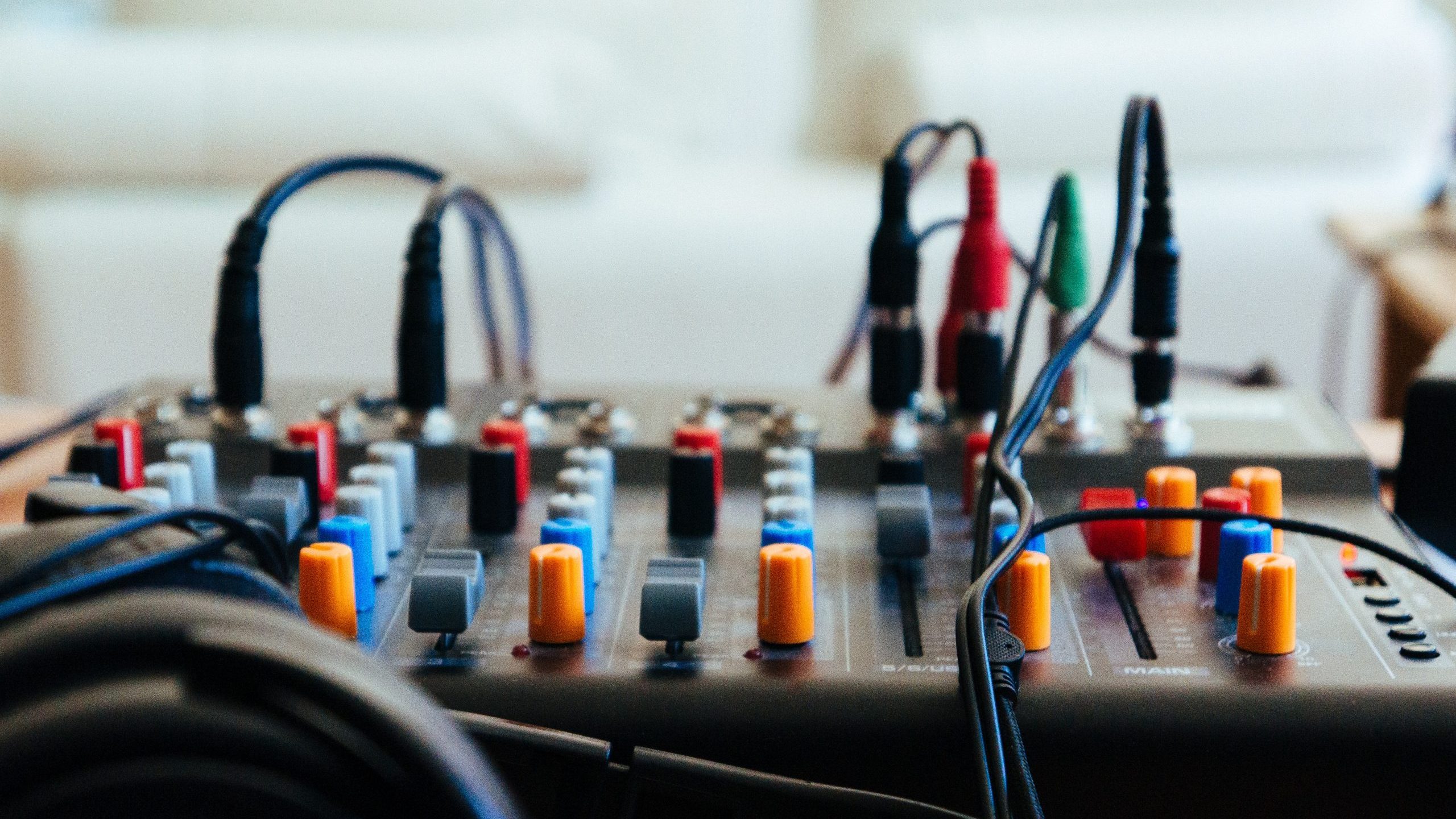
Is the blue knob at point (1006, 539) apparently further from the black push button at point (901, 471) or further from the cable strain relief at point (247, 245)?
the cable strain relief at point (247, 245)

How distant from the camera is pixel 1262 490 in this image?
602 mm

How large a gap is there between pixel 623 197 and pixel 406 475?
1174 mm

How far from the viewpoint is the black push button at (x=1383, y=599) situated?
1.75 ft

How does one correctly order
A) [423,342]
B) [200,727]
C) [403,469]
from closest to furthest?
[200,727], [403,469], [423,342]

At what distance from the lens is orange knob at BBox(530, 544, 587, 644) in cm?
49

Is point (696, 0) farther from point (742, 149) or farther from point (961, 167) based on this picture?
point (961, 167)

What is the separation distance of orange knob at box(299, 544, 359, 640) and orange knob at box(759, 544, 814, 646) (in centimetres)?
15

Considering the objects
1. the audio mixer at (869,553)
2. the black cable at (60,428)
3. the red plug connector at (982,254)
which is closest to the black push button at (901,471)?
the audio mixer at (869,553)

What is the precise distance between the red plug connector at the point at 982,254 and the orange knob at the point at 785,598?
26cm

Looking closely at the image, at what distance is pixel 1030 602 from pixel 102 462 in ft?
1.40

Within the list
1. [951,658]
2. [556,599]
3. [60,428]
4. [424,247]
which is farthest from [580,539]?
[60,428]

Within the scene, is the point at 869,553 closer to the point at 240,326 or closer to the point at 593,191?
the point at 240,326

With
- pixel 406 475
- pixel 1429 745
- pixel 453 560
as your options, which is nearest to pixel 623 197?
pixel 406 475

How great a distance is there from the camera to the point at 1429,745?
0.45 metres
